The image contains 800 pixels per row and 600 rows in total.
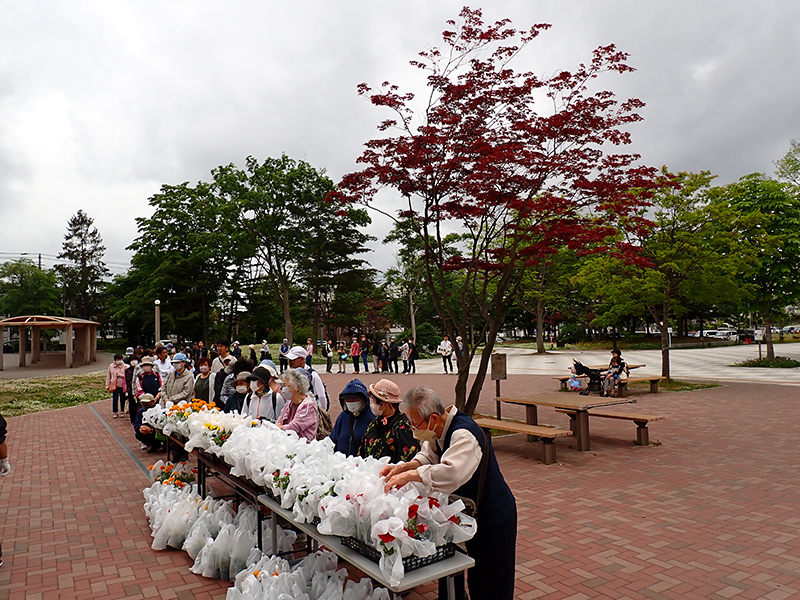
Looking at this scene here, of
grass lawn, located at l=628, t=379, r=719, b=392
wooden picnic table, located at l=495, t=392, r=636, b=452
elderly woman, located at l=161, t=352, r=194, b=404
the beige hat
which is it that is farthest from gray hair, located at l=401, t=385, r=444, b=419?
grass lawn, located at l=628, t=379, r=719, b=392

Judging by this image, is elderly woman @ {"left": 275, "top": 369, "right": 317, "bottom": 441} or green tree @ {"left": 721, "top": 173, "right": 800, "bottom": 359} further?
green tree @ {"left": 721, "top": 173, "right": 800, "bottom": 359}

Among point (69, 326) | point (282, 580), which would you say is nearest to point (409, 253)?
point (69, 326)

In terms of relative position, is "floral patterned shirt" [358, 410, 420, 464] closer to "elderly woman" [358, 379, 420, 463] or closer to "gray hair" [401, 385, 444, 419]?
"elderly woman" [358, 379, 420, 463]

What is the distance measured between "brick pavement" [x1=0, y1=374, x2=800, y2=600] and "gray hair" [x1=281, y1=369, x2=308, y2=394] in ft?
5.70

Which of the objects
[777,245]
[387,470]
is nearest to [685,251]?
[777,245]

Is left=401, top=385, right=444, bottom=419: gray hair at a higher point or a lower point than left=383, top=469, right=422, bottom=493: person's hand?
higher

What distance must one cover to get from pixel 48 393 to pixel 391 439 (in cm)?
2060

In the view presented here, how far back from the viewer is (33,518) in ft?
19.4

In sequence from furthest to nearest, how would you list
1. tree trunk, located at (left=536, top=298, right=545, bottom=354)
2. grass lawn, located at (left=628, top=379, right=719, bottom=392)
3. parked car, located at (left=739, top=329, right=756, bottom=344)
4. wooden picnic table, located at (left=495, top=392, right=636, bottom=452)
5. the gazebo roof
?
parked car, located at (left=739, top=329, right=756, bottom=344) < tree trunk, located at (left=536, top=298, right=545, bottom=354) < the gazebo roof < grass lawn, located at (left=628, top=379, right=719, bottom=392) < wooden picnic table, located at (left=495, top=392, right=636, bottom=452)

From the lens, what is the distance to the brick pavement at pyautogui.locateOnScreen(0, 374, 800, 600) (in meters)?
4.03

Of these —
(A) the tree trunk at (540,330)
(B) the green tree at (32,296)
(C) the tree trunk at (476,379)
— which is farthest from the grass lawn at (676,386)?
(B) the green tree at (32,296)

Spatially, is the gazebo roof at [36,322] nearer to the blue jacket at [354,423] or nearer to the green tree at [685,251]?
the green tree at [685,251]

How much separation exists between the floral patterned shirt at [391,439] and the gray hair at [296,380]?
1.16 m

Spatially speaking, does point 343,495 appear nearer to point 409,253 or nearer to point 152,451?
point 152,451
